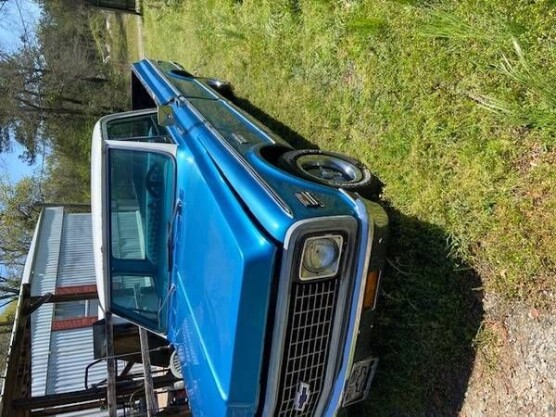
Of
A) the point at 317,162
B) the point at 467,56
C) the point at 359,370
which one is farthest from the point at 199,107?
the point at 359,370

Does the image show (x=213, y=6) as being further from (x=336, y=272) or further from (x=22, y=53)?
(x=22, y=53)

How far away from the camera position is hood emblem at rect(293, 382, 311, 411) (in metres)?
2.97

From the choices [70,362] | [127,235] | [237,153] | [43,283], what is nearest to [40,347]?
[70,362]

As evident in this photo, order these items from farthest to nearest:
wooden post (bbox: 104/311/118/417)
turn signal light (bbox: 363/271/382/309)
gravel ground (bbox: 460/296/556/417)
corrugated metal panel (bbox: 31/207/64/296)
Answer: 1. corrugated metal panel (bbox: 31/207/64/296)
2. wooden post (bbox: 104/311/118/417)
3. turn signal light (bbox: 363/271/382/309)
4. gravel ground (bbox: 460/296/556/417)

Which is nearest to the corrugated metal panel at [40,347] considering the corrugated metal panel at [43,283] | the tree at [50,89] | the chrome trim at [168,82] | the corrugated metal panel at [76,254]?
the corrugated metal panel at [43,283]

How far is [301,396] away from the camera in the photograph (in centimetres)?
300

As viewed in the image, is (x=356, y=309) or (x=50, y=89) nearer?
(x=356, y=309)

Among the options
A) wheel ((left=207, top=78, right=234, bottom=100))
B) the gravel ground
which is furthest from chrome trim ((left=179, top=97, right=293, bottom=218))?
wheel ((left=207, top=78, right=234, bottom=100))

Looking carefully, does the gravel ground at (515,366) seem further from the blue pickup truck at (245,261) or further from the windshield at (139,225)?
the windshield at (139,225)

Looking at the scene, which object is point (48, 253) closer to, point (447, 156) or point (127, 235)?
point (127, 235)

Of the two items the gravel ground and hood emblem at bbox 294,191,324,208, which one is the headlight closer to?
hood emblem at bbox 294,191,324,208

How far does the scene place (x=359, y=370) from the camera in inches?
126

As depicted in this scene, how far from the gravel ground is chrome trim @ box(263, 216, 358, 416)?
82 centimetres

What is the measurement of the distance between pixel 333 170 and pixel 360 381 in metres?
1.53
